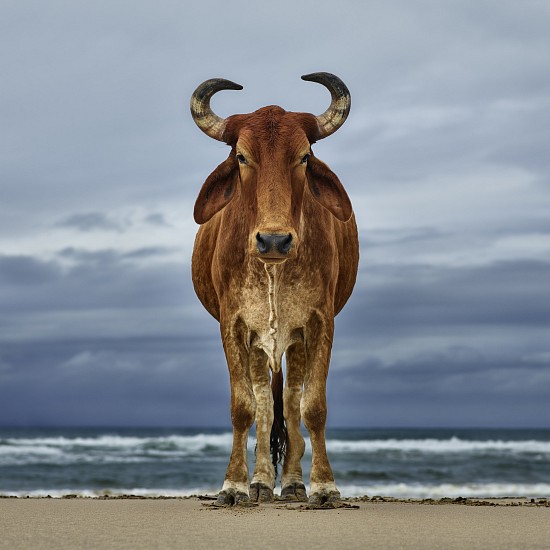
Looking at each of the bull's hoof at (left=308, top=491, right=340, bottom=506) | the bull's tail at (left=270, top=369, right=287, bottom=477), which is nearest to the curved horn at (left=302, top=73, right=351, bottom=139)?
the bull's tail at (left=270, top=369, right=287, bottom=477)

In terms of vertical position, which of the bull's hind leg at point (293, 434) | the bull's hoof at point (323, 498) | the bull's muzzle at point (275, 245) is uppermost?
the bull's muzzle at point (275, 245)

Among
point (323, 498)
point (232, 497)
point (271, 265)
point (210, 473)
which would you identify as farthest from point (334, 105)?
point (210, 473)

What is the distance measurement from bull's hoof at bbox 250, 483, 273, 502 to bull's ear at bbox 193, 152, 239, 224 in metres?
2.40

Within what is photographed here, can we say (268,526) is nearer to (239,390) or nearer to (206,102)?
(239,390)

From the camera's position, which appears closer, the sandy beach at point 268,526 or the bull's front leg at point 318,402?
the sandy beach at point 268,526

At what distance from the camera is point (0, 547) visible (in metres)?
5.01

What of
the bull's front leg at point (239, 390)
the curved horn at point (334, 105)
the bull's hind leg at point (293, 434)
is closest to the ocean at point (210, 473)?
the bull's hind leg at point (293, 434)

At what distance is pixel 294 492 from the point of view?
27.8 feet

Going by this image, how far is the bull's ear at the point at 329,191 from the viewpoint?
793 centimetres

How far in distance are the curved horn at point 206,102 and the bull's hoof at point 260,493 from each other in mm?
3119

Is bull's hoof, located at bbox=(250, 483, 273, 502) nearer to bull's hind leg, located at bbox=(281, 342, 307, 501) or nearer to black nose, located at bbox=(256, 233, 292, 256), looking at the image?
bull's hind leg, located at bbox=(281, 342, 307, 501)

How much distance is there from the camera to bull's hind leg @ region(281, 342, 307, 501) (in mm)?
8492

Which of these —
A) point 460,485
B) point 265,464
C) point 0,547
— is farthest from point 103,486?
point 0,547

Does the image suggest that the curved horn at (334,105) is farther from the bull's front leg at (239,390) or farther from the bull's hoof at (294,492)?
the bull's hoof at (294,492)
